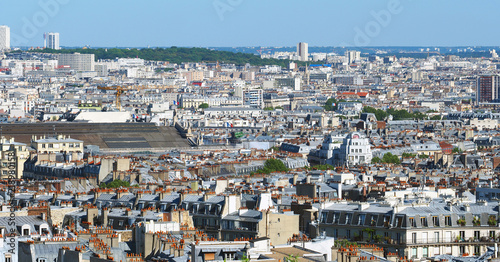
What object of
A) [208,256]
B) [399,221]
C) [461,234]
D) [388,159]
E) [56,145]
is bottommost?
[388,159]

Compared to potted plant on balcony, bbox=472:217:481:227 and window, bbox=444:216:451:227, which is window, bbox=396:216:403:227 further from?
potted plant on balcony, bbox=472:217:481:227

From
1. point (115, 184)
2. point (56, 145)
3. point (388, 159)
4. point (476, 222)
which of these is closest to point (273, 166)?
point (56, 145)

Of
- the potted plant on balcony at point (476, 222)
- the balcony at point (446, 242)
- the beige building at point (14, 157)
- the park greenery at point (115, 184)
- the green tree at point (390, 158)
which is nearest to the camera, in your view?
the balcony at point (446, 242)

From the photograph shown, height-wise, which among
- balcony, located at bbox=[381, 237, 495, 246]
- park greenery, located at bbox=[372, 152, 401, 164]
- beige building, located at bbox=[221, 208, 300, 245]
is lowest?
park greenery, located at bbox=[372, 152, 401, 164]

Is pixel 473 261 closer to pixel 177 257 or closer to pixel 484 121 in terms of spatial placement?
pixel 177 257

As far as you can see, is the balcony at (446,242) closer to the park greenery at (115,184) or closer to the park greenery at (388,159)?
the park greenery at (115,184)

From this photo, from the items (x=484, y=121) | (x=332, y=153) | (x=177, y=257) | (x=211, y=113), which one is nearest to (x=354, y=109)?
(x=211, y=113)

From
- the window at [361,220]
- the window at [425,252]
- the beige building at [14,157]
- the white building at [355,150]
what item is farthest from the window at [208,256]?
the white building at [355,150]

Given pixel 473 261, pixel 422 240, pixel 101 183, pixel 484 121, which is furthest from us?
pixel 484 121

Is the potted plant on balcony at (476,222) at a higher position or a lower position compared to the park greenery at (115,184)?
higher

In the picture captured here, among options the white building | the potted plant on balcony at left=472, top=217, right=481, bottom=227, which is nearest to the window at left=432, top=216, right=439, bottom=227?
the potted plant on balcony at left=472, top=217, right=481, bottom=227

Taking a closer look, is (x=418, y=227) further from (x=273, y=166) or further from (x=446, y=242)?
(x=273, y=166)
